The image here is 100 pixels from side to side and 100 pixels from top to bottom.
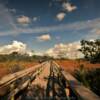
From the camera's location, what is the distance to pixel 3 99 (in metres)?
5.82

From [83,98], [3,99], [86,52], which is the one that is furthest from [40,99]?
[86,52]

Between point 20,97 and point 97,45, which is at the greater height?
point 97,45

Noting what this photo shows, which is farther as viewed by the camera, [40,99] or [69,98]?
[40,99]

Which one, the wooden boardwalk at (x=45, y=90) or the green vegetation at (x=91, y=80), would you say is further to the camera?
the green vegetation at (x=91, y=80)

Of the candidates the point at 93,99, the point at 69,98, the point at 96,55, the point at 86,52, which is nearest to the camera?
the point at 93,99

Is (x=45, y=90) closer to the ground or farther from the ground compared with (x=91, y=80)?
closer to the ground

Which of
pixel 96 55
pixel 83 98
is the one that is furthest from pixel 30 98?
pixel 96 55

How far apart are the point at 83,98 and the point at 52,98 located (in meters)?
4.21

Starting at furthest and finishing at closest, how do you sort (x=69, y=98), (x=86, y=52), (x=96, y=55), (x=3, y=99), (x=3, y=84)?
(x=86, y=52) < (x=96, y=55) < (x=3, y=84) < (x=69, y=98) < (x=3, y=99)

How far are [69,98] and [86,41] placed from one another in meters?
12.7

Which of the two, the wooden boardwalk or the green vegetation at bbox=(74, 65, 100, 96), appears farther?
the green vegetation at bbox=(74, 65, 100, 96)

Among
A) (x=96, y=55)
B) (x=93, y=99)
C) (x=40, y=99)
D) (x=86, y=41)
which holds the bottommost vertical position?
(x=40, y=99)

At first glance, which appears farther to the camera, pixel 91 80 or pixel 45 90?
pixel 91 80

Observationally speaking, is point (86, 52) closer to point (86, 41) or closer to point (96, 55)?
point (86, 41)
